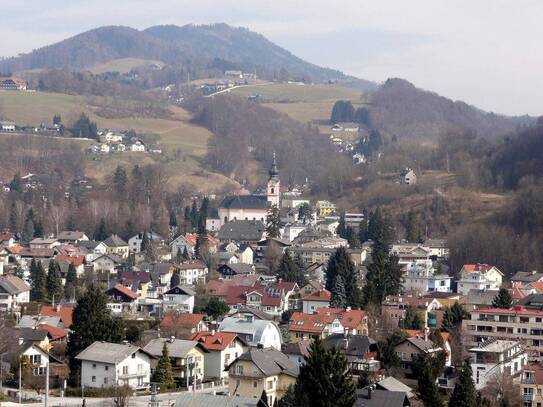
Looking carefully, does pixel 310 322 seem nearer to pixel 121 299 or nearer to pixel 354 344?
pixel 354 344

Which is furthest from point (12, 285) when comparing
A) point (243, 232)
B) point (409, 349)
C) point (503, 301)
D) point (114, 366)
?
point (243, 232)

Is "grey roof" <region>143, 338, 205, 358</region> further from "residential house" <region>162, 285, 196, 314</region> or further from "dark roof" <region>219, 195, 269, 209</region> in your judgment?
"dark roof" <region>219, 195, 269, 209</region>

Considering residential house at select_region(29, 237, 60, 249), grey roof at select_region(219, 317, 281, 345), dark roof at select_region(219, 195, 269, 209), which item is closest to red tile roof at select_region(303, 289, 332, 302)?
grey roof at select_region(219, 317, 281, 345)

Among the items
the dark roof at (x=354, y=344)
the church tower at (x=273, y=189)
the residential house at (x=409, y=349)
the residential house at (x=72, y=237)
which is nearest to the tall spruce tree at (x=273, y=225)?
the residential house at (x=72, y=237)

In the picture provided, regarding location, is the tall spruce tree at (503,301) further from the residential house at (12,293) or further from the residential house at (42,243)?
the residential house at (42,243)

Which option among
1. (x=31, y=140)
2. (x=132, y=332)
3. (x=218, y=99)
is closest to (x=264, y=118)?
(x=218, y=99)

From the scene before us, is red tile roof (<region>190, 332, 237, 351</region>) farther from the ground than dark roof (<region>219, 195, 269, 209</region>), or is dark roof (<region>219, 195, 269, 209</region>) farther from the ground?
red tile roof (<region>190, 332, 237, 351</region>)
